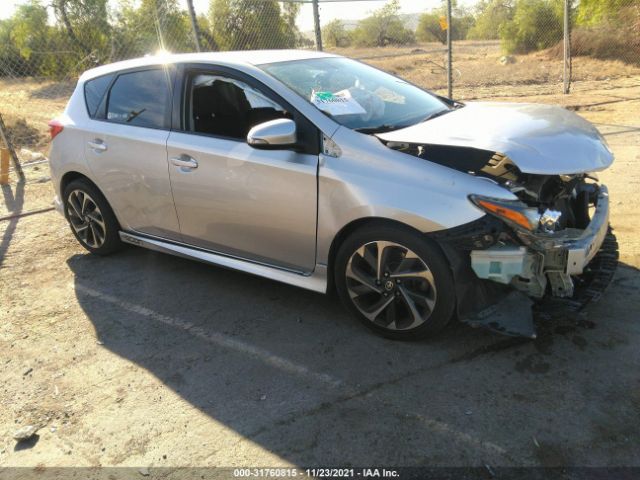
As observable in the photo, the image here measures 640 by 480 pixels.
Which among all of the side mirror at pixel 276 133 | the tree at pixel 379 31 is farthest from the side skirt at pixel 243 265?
the tree at pixel 379 31

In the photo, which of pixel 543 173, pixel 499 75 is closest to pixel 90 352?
pixel 543 173

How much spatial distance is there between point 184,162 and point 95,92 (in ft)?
4.96

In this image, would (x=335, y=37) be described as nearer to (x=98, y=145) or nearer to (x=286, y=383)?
(x=98, y=145)

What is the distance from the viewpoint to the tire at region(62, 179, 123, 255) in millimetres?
4730

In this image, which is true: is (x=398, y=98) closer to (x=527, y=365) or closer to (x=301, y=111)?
(x=301, y=111)

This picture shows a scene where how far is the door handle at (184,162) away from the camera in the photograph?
3.80m

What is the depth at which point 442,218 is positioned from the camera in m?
2.91

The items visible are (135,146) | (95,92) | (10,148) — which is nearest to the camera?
(135,146)

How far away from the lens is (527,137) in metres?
3.11

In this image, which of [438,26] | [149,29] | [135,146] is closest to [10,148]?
[149,29]

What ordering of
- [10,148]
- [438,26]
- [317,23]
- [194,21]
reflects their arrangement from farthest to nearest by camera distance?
[438,26] → [10,148] → [317,23] → [194,21]

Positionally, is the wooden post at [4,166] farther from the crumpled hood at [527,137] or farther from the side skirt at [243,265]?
the crumpled hood at [527,137]

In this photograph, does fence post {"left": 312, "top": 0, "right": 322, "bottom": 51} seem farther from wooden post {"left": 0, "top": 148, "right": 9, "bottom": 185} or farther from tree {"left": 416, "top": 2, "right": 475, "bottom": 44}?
tree {"left": 416, "top": 2, "right": 475, "bottom": 44}

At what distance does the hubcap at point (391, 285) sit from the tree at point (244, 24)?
8281mm
